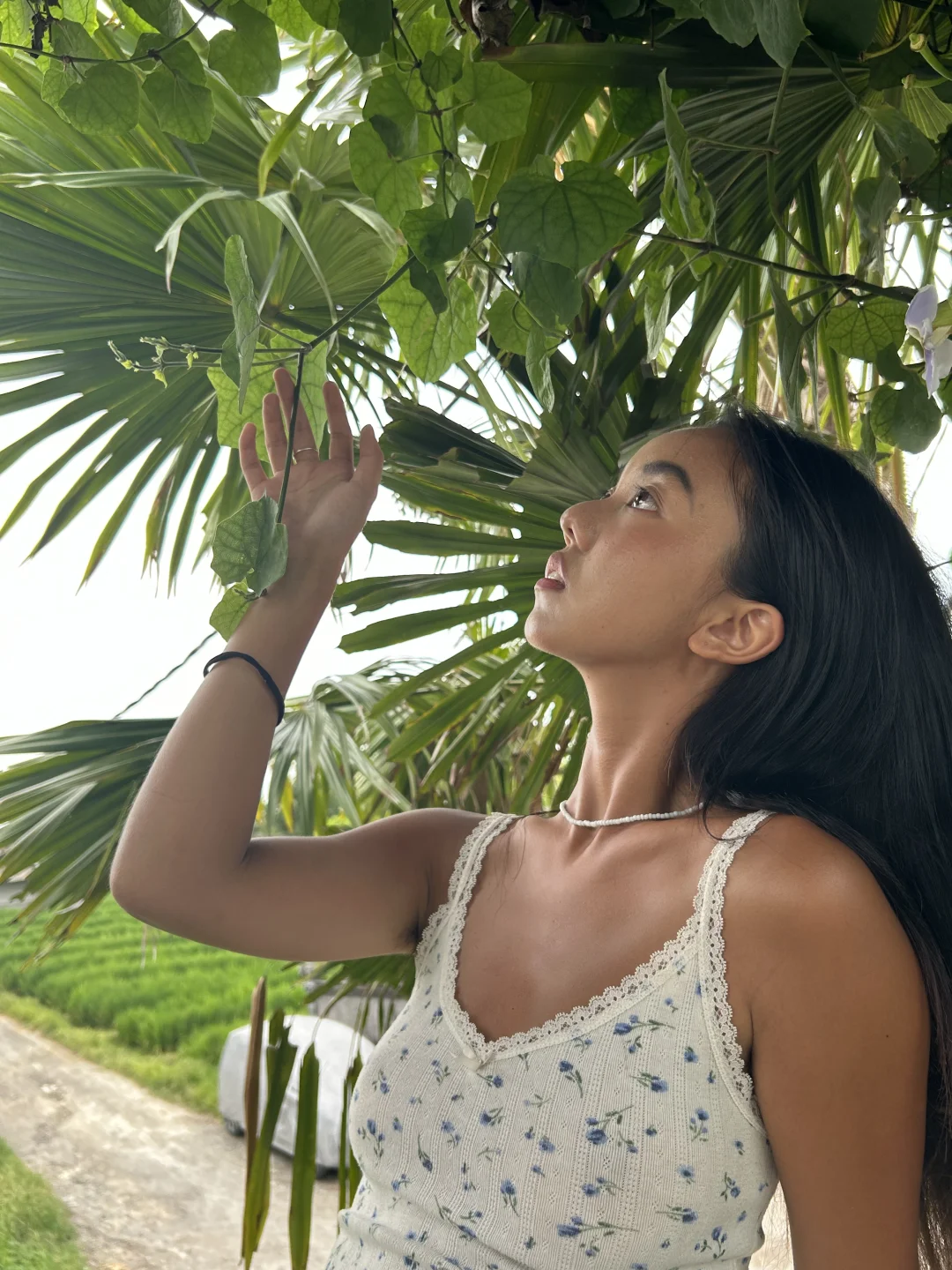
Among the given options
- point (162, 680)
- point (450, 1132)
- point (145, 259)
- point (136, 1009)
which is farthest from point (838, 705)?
point (136, 1009)

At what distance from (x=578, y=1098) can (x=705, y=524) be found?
42cm

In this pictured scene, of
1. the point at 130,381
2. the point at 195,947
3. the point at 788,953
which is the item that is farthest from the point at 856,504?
the point at 195,947

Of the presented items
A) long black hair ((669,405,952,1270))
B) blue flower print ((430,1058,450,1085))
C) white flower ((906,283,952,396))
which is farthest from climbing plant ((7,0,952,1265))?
blue flower print ((430,1058,450,1085))

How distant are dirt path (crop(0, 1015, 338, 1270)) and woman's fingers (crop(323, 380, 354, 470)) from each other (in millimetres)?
3223

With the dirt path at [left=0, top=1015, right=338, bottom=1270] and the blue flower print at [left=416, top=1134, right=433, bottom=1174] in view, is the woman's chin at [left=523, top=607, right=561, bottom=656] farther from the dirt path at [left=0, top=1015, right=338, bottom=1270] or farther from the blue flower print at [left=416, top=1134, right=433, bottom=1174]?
the dirt path at [left=0, top=1015, right=338, bottom=1270]

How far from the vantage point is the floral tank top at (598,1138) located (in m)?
0.68

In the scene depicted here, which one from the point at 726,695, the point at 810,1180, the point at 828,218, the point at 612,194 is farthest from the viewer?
the point at 828,218

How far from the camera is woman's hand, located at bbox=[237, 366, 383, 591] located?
0.76m

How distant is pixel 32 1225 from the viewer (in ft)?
10.2

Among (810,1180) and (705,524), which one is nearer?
(810,1180)

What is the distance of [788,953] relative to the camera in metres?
0.69

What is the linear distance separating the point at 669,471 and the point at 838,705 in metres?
0.22

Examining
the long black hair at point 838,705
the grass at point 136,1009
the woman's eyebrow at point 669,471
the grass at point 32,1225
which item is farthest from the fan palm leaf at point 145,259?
the grass at point 136,1009

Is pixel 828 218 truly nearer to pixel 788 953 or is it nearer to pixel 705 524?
pixel 705 524
